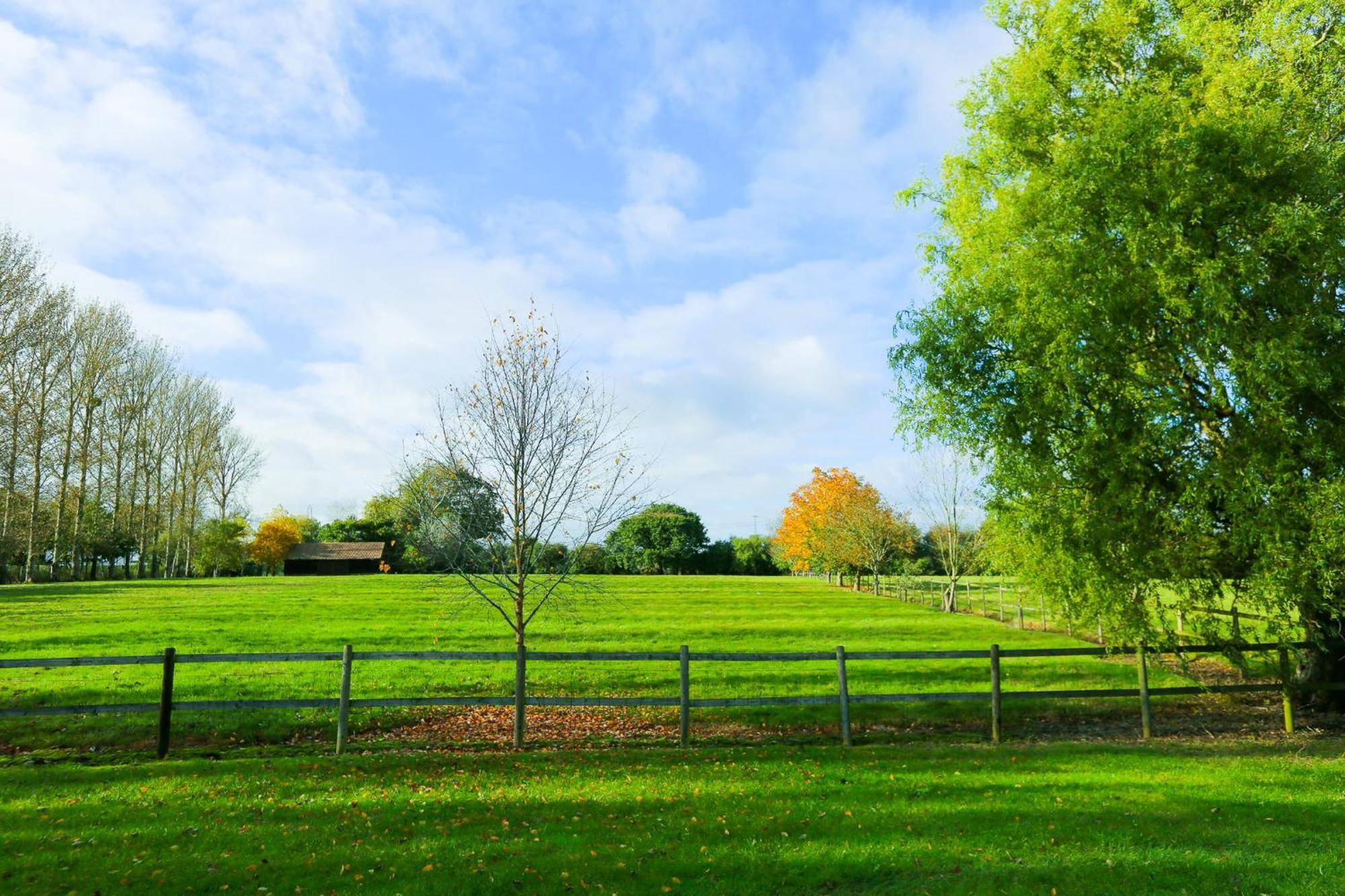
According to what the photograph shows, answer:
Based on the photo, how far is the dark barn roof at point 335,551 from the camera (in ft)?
226

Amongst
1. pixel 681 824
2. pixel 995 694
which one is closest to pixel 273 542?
pixel 995 694

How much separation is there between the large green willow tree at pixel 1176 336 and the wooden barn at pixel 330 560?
63.1 meters

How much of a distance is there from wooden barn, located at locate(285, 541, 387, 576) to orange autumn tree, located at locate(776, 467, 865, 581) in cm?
3553

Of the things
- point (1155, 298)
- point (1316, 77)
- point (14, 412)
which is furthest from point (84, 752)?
point (14, 412)

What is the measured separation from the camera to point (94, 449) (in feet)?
174

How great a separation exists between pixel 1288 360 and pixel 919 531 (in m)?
42.0

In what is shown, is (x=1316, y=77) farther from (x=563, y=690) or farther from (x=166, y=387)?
(x=166, y=387)

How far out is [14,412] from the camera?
3881 cm

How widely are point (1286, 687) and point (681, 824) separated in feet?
38.0

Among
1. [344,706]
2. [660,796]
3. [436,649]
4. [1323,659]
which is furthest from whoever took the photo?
[436,649]

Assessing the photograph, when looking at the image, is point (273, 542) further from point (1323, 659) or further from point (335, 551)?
point (1323, 659)

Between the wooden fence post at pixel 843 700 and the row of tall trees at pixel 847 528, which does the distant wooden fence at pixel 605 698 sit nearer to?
the wooden fence post at pixel 843 700

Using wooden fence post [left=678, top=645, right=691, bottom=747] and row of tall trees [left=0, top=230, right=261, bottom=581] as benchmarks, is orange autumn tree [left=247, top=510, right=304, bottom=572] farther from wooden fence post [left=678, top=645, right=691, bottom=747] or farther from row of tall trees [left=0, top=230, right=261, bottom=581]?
wooden fence post [left=678, top=645, right=691, bottom=747]

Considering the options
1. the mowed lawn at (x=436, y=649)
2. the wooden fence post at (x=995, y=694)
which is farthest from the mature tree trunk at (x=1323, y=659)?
the wooden fence post at (x=995, y=694)
